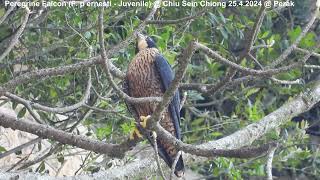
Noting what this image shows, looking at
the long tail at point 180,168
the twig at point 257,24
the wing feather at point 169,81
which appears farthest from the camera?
the wing feather at point 169,81

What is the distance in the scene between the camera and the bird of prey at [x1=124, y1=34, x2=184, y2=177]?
3131 millimetres

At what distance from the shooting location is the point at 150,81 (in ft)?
10.7

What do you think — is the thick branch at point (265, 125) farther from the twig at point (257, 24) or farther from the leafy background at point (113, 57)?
the twig at point (257, 24)

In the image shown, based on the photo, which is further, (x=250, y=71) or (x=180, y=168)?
(x=180, y=168)

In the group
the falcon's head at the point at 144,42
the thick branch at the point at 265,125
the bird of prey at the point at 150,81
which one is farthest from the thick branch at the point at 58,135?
the falcon's head at the point at 144,42

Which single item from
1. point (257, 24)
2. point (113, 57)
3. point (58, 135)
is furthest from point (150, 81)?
point (257, 24)

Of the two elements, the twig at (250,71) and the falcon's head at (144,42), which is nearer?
the twig at (250,71)

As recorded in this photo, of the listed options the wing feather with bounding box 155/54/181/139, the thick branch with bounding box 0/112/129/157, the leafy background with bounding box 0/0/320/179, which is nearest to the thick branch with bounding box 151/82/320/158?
the leafy background with bounding box 0/0/320/179

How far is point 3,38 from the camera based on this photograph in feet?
11.6

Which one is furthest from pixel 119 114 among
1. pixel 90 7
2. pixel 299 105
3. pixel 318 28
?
pixel 318 28

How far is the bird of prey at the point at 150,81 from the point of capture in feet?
10.3

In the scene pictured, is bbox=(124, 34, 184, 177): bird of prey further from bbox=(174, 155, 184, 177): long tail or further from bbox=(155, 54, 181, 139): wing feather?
bbox=(174, 155, 184, 177): long tail

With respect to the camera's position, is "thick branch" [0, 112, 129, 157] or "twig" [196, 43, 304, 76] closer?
"twig" [196, 43, 304, 76]

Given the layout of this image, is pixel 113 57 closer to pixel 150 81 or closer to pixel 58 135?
pixel 150 81
